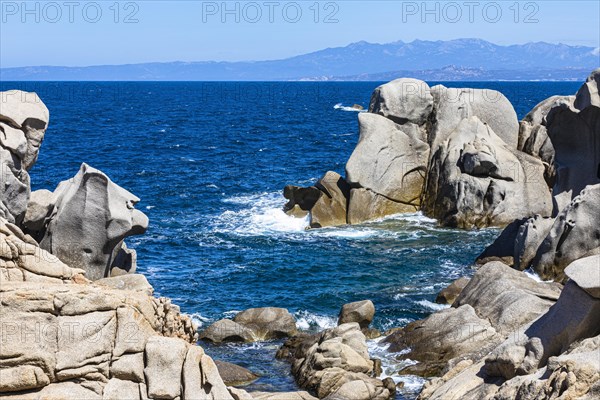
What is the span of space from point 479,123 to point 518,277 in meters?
21.6

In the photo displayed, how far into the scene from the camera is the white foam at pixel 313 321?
3338 cm

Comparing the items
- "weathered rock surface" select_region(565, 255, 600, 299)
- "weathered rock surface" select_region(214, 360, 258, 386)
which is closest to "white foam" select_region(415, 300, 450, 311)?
"weathered rock surface" select_region(214, 360, 258, 386)

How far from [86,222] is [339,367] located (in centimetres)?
1047

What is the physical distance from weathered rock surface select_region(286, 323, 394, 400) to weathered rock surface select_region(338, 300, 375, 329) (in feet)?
10.2

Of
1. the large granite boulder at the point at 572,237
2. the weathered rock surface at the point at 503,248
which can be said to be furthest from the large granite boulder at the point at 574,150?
the large granite boulder at the point at 572,237

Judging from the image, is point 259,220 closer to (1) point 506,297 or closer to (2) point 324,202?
(2) point 324,202

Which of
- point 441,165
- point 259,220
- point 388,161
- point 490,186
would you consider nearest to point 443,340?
point 490,186

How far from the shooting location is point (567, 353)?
18797 millimetres

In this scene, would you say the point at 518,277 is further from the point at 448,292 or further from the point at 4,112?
the point at 4,112

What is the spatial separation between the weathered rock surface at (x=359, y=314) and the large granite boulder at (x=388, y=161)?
17353mm

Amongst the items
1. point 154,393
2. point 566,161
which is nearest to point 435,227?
point 566,161

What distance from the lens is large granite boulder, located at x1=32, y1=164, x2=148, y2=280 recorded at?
30.9 meters

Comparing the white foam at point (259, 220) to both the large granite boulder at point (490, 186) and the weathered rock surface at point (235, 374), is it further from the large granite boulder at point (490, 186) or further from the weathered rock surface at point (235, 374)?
the weathered rock surface at point (235, 374)

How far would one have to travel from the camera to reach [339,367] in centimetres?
2677
